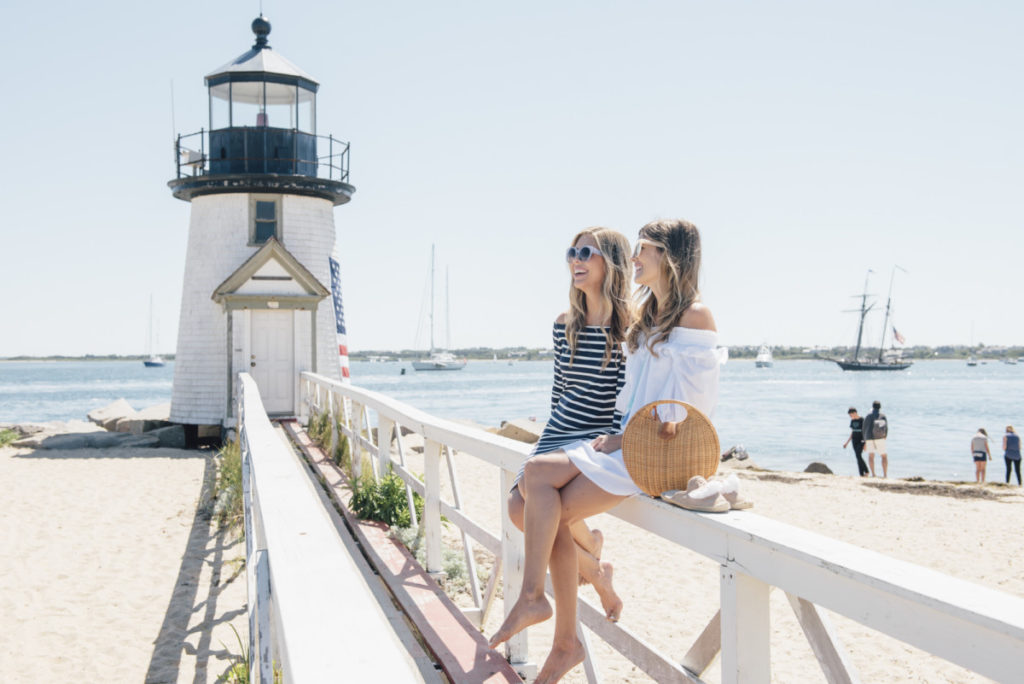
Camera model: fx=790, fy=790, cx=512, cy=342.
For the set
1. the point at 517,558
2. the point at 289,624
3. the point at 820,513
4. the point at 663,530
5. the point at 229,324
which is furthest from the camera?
the point at 229,324

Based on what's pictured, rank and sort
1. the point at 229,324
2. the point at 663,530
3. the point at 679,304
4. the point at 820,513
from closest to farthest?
the point at 663,530 → the point at 679,304 → the point at 820,513 → the point at 229,324

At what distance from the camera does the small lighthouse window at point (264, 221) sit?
16.2 metres

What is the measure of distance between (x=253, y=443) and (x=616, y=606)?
2.12 metres

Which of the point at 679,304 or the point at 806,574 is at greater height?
the point at 679,304

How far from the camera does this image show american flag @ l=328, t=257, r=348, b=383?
572 inches

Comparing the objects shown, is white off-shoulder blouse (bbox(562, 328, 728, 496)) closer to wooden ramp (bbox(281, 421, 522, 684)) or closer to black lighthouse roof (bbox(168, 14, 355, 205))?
wooden ramp (bbox(281, 421, 522, 684))

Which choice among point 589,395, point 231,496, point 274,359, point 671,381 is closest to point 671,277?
point 671,381

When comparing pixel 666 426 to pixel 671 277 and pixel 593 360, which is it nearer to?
pixel 671 277

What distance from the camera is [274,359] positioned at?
15930 mm

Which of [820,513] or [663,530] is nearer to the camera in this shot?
[663,530]

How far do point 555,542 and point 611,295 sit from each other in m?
0.96

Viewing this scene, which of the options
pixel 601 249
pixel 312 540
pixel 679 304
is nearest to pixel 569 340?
pixel 601 249

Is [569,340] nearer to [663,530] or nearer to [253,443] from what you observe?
[663,530]

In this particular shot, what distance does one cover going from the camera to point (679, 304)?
2.67 meters
